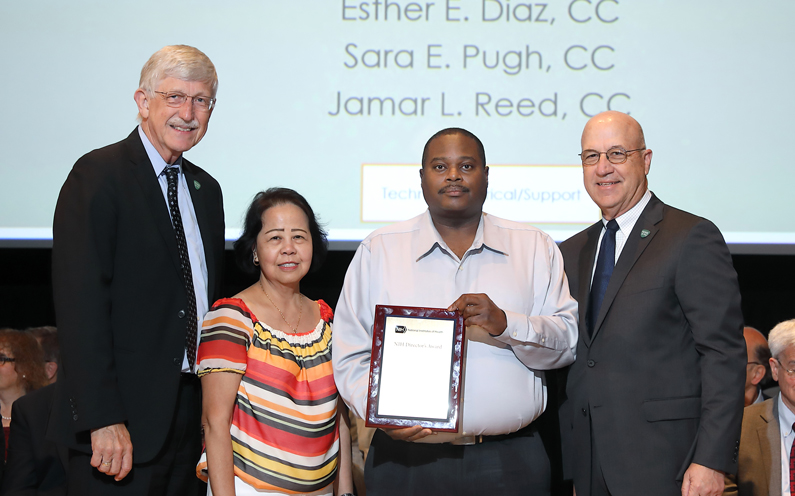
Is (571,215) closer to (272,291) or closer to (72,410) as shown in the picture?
(272,291)

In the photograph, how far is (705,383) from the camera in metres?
2.26

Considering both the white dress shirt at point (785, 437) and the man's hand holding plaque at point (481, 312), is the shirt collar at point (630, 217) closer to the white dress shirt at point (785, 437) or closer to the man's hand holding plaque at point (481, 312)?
the man's hand holding plaque at point (481, 312)

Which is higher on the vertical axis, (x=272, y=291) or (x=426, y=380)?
(x=272, y=291)

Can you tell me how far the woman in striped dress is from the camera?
2229mm

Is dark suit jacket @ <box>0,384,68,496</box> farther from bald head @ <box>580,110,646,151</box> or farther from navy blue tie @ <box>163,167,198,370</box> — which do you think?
bald head @ <box>580,110,646,151</box>

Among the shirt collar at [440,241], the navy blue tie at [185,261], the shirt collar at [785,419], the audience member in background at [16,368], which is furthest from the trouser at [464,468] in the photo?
the audience member in background at [16,368]

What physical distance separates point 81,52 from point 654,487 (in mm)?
3756

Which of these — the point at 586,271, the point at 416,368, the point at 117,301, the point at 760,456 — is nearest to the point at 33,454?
the point at 117,301

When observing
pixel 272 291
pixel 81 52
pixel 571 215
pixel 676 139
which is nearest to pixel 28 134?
pixel 81 52

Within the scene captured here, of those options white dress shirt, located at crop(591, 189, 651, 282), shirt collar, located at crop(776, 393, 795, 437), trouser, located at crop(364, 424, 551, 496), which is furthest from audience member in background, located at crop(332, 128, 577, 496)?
shirt collar, located at crop(776, 393, 795, 437)

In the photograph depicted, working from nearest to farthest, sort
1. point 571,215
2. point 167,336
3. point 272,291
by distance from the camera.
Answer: point 167,336 → point 272,291 → point 571,215

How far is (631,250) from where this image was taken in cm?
246

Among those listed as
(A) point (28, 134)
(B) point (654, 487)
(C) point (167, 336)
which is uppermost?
(A) point (28, 134)

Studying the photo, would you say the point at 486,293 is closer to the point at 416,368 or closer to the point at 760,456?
the point at 416,368
